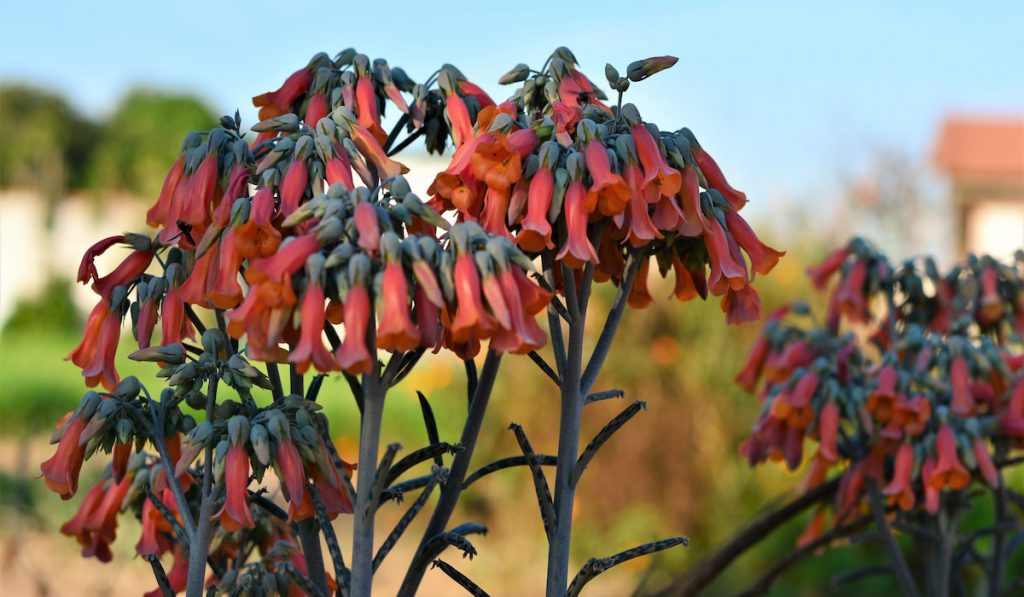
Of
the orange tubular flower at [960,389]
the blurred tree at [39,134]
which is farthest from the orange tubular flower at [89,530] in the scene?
the blurred tree at [39,134]

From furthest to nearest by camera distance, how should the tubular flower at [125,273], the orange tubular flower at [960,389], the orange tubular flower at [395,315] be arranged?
the orange tubular flower at [960,389], the tubular flower at [125,273], the orange tubular flower at [395,315]

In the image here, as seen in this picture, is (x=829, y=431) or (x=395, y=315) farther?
(x=829, y=431)

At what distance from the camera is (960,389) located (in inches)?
98.3

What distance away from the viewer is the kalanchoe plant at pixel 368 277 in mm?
1238

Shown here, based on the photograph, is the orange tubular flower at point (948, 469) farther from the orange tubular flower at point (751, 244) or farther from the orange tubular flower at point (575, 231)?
the orange tubular flower at point (575, 231)

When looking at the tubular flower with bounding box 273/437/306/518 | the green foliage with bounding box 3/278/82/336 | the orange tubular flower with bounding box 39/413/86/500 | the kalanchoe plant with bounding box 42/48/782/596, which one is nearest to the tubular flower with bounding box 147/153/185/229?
the kalanchoe plant with bounding box 42/48/782/596

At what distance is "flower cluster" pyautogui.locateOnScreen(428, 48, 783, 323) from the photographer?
141cm

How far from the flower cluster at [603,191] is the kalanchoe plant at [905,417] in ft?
2.91

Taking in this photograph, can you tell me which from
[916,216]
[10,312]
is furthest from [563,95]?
[10,312]

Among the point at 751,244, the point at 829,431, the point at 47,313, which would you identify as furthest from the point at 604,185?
the point at 47,313

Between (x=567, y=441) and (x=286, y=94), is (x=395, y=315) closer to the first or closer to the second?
(x=567, y=441)

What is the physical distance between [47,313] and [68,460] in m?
19.0

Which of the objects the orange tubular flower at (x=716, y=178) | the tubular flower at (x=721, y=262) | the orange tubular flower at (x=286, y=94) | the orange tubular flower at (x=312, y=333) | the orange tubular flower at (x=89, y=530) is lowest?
the orange tubular flower at (x=89, y=530)

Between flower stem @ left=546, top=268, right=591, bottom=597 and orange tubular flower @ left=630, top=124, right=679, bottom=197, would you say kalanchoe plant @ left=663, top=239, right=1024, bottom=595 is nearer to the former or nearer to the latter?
flower stem @ left=546, top=268, right=591, bottom=597
